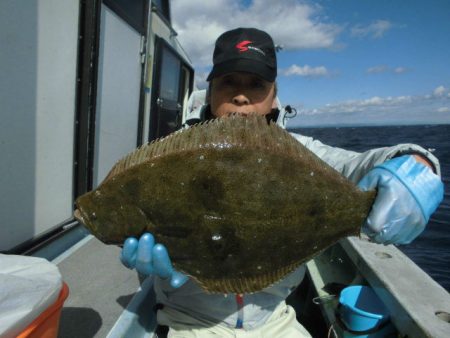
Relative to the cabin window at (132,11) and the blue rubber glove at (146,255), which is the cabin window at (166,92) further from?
the blue rubber glove at (146,255)

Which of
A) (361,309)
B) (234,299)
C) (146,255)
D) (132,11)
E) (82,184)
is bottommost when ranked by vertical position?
(361,309)

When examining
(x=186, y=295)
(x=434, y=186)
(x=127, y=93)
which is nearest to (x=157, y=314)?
(x=186, y=295)

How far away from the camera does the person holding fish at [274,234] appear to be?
72.6 inches

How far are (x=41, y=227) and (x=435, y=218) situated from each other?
11.2 m

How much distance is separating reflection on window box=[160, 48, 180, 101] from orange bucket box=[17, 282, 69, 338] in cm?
561

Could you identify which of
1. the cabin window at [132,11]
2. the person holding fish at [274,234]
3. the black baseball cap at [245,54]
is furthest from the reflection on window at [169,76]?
the black baseball cap at [245,54]

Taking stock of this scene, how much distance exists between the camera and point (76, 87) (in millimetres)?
3801

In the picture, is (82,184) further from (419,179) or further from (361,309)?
(419,179)

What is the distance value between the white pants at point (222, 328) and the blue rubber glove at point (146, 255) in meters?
0.54

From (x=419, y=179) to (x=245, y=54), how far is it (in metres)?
1.42

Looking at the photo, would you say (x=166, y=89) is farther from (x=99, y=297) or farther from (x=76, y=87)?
(x=99, y=297)

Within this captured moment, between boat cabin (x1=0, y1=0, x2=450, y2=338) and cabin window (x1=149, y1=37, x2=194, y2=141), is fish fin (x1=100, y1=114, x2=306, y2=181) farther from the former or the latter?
cabin window (x1=149, y1=37, x2=194, y2=141)

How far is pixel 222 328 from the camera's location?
233 centimetres

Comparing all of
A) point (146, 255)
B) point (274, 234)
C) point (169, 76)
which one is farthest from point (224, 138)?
point (169, 76)
